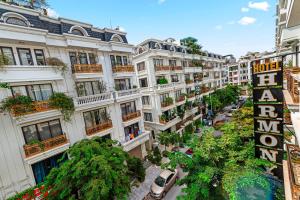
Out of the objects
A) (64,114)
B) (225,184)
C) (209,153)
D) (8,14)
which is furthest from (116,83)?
(225,184)

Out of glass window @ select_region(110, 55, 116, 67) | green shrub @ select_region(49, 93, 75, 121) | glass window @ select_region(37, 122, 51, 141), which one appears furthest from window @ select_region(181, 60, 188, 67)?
glass window @ select_region(37, 122, 51, 141)

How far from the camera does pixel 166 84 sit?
20.6 meters

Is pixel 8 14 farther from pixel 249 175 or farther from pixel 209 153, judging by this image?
pixel 249 175

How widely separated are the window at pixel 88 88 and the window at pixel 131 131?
551 cm

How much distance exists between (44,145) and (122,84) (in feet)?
29.7

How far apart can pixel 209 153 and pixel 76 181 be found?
25.4 ft

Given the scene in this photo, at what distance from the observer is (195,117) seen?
26.8 m

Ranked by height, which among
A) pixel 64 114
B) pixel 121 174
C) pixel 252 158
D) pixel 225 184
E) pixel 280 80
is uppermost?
pixel 280 80

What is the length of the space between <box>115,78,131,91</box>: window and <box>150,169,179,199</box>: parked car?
10.1 metres

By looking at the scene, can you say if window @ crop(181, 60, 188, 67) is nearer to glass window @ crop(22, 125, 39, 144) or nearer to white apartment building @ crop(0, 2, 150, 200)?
white apartment building @ crop(0, 2, 150, 200)

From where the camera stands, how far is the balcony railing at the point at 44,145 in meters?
9.16

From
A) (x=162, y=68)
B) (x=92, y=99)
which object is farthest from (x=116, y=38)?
(x=162, y=68)

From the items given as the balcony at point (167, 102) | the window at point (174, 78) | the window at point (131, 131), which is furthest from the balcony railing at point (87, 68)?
the window at point (174, 78)

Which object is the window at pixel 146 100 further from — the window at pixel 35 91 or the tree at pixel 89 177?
the tree at pixel 89 177
